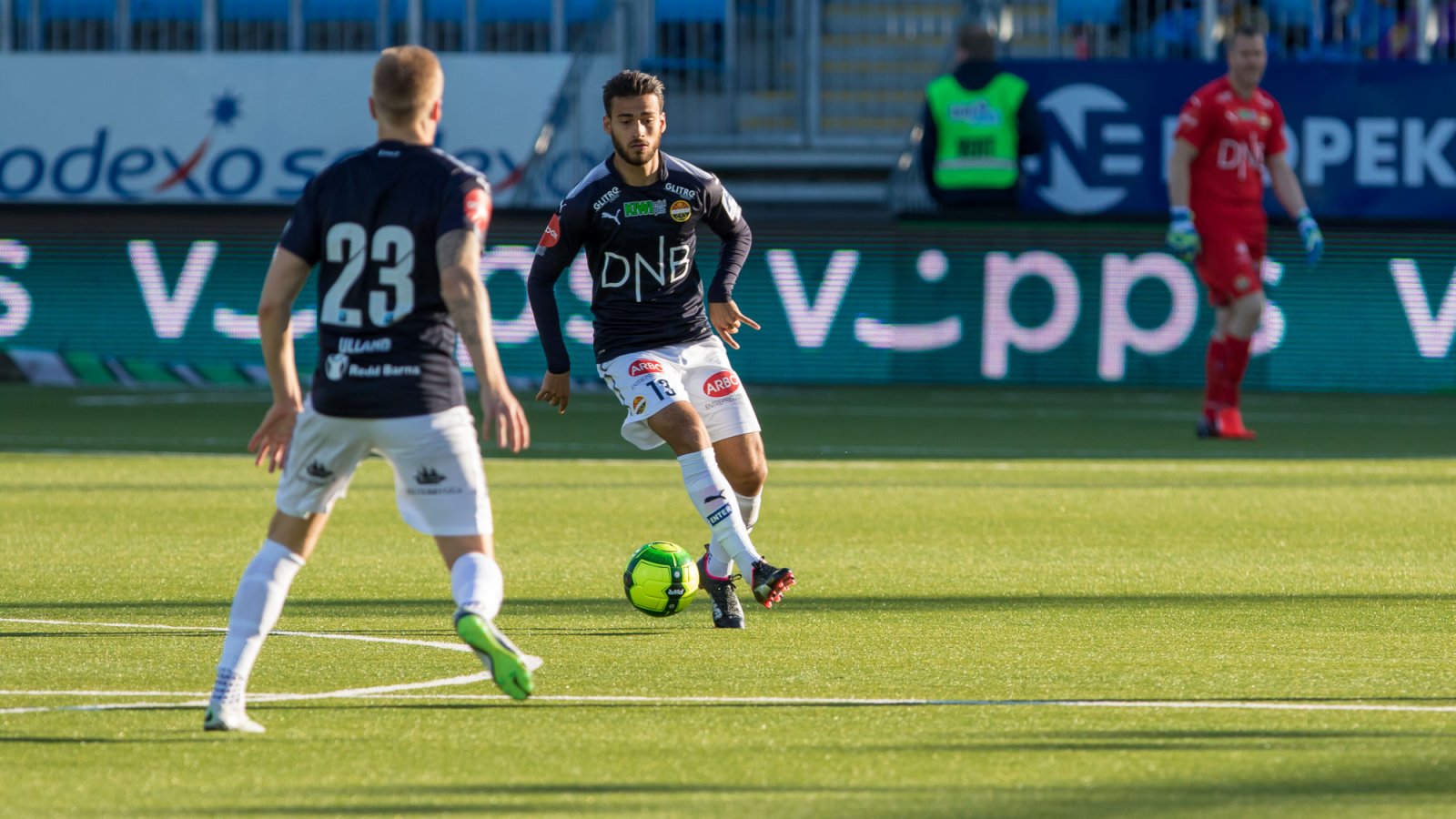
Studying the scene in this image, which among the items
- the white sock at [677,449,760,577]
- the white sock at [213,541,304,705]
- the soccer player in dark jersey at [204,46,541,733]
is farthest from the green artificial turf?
the soccer player in dark jersey at [204,46,541,733]

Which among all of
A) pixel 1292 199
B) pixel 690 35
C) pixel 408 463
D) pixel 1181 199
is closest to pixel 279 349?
pixel 408 463

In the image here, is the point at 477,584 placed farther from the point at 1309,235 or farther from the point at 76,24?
the point at 76,24

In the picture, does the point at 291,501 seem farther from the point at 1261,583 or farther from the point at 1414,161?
the point at 1414,161

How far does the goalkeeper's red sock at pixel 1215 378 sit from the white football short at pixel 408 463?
1048 cm

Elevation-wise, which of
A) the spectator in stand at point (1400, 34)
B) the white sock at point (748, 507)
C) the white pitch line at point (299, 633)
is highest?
the spectator in stand at point (1400, 34)

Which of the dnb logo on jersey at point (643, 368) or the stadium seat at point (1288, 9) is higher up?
the stadium seat at point (1288, 9)

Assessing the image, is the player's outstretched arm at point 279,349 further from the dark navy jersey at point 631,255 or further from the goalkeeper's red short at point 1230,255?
the goalkeeper's red short at point 1230,255

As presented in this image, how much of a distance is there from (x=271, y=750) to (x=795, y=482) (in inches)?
306

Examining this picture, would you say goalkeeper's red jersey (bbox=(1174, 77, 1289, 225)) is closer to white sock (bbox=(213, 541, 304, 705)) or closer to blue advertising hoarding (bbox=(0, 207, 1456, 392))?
blue advertising hoarding (bbox=(0, 207, 1456, 392))

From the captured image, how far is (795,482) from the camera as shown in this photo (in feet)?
42.5

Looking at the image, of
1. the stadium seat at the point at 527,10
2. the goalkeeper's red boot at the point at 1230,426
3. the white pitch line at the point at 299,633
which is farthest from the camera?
the stadium seat at the point at 527,10

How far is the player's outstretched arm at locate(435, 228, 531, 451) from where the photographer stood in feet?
17.7

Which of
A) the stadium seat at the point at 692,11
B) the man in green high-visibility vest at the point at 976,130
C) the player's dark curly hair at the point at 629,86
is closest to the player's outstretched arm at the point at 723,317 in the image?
the player's dark curly hair at the point at 629,86

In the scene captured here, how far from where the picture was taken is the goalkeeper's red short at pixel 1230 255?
1534 cm
